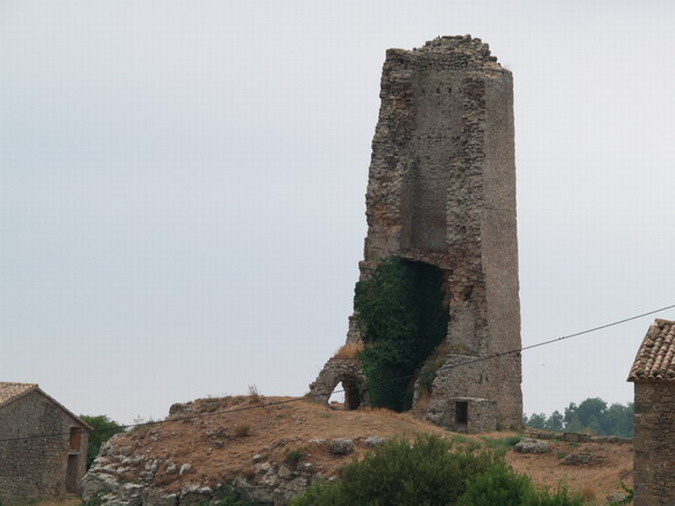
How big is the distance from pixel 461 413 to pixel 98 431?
25033 mm

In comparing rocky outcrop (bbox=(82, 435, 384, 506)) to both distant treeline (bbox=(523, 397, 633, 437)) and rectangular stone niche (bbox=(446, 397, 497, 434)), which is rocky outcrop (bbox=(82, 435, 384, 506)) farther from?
distant treeline (bbox=(523, 397, 633, 437))

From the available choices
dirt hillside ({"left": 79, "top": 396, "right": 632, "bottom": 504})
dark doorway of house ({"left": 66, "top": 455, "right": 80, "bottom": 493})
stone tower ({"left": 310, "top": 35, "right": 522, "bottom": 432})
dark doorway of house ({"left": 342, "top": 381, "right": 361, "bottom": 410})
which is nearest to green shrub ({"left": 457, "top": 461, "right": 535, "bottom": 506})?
dirt hillside ({"left": 79, "top": 396, "right": 632, "bottom": 504})

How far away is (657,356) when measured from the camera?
2850 cm

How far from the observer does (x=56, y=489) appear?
50.6 m

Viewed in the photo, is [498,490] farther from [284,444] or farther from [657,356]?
[284,444]

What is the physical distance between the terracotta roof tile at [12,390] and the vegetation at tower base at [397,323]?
1329 centimetres

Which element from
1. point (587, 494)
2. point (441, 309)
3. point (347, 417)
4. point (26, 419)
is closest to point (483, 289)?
point (441, 309)

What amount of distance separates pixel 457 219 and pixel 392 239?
7.28 ft

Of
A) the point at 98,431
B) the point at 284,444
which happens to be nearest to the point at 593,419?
the point at 98,431

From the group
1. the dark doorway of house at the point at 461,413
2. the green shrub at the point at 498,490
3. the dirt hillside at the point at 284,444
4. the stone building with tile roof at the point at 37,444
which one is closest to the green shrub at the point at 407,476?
the green shrub at the point at 498,490

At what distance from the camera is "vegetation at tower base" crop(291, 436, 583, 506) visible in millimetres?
29042

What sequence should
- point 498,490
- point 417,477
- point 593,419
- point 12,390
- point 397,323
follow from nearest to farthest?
point 498,490 < point 417,477 < point 397,323 < point 12,390 < point 593,419

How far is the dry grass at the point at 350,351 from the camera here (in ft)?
137

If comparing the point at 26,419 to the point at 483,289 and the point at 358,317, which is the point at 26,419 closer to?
the point at 358,317
